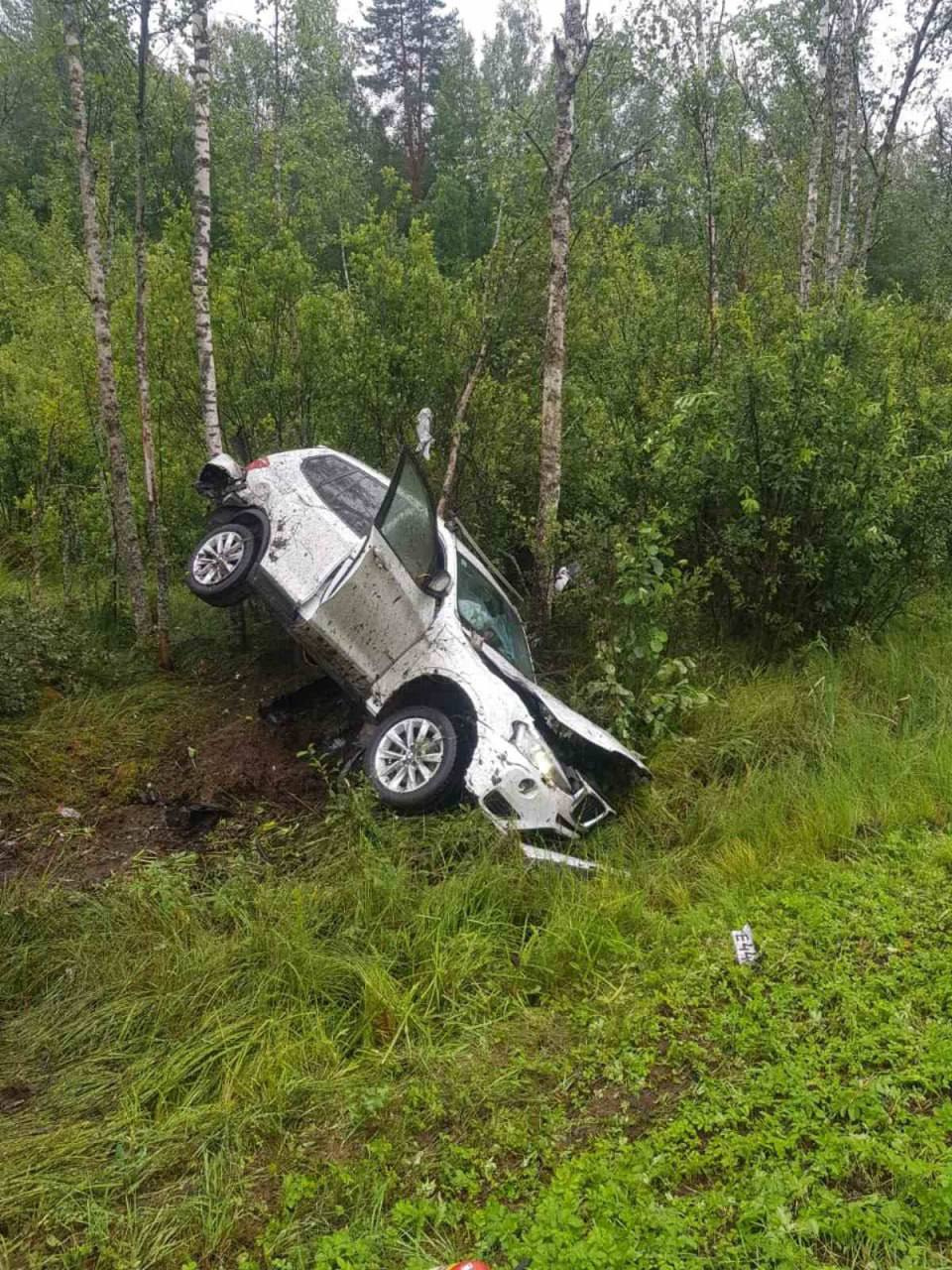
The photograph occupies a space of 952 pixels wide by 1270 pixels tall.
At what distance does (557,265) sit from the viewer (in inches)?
287

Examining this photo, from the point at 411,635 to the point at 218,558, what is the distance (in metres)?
2.12

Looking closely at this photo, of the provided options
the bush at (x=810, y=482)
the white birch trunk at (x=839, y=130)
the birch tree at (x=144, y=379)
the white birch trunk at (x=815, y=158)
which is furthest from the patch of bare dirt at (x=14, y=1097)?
the white birch trunk at (x=815, y=158)

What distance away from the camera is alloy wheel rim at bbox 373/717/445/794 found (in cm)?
507

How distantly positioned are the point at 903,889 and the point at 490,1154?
254cm

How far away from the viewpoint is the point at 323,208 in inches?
846

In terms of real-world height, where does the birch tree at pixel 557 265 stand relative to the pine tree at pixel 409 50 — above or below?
below

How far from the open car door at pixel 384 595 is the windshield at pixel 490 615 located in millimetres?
398

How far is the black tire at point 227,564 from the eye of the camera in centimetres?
657

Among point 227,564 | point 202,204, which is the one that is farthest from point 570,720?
point 202,204

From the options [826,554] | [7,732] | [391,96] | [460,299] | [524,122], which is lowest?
[7,732]

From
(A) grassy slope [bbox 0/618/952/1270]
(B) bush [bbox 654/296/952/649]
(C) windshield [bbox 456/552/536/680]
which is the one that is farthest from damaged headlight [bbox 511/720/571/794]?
(B) bush [bbox 654/296/952/649]

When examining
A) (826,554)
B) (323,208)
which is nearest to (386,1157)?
Answer: (826,554)

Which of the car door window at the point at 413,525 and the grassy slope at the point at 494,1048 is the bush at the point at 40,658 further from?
the car door window at the point at 413,525

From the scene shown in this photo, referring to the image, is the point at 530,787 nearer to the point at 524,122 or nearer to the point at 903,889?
the point at 903,889
